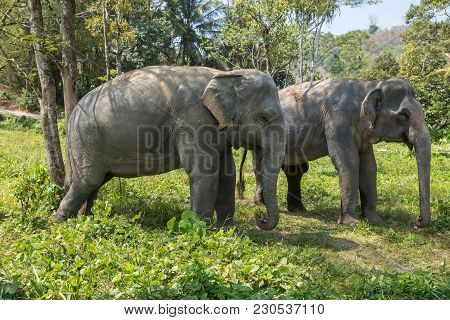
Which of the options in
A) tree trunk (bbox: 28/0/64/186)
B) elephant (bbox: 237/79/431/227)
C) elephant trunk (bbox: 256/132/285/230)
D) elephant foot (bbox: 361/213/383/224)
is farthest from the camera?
elephant foot (bbox: 361/213/383/224)

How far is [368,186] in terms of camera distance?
745cm

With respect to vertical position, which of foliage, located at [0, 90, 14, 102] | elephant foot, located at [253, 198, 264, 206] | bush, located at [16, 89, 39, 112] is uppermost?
foliage, located at [0, 90, 14, 102]

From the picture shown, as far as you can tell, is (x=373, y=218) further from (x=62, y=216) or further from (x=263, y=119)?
(x=62, y=216)

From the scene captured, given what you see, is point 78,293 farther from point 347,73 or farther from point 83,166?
point 347,73

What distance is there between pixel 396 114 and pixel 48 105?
5.20 m

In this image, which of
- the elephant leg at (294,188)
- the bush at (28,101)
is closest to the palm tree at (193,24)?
the bush at (28,101)

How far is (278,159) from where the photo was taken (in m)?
5.55

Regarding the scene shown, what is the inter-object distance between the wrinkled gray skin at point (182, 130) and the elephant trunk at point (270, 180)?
0.04 feet

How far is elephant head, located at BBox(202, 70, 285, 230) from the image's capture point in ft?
18.1

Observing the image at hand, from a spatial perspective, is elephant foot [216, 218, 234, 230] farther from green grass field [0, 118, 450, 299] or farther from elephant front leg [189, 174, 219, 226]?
elephant front leg [189, 174, 219, 226]

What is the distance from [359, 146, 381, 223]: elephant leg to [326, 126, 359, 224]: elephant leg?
0.44m

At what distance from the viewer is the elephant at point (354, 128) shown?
6.69m

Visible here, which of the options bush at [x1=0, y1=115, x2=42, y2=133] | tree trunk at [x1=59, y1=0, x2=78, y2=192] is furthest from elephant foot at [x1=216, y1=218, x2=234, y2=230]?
bush at [x1=0, y1=115, x2=42, y2=133]

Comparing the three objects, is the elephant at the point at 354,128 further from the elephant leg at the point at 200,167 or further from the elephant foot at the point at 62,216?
the elephant foot at the point at 62,216
